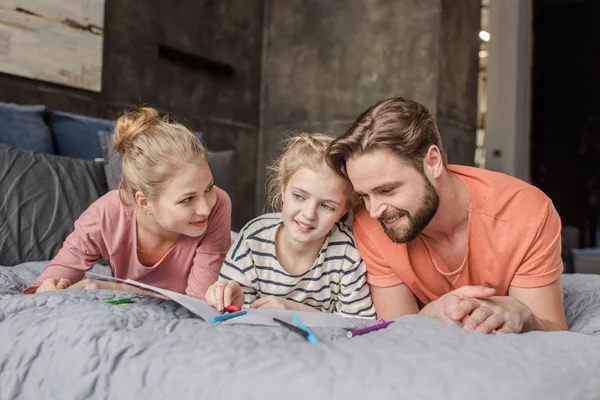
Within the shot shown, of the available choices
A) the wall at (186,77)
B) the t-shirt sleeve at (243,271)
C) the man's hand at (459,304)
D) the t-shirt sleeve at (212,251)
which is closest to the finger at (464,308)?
the man's hand at (459,304)

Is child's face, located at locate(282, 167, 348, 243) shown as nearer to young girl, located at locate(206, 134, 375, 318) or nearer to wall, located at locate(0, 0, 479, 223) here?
young girl, located at locate(206, 134, 375, 318)

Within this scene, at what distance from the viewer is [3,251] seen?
1918mm

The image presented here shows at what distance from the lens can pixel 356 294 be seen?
1531 millimetres

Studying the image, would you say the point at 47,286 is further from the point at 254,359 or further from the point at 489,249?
the point at 489,249

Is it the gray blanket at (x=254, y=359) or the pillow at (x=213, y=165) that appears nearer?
the gray blanket at (x=254, y=359)

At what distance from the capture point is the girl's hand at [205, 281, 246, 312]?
4.00ft

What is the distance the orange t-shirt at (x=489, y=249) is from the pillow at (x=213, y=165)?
112cm

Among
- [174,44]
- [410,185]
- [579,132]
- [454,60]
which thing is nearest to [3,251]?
[410,185]

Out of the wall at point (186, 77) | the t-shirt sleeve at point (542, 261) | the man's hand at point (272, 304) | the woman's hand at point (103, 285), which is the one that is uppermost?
the wall at point (186, 77)

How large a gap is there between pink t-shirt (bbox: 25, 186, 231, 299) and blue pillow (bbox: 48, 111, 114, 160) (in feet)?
2.83

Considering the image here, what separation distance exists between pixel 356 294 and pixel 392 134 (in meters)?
0.45

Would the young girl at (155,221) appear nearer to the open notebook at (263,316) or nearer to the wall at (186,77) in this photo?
the open notebook at (263,316)

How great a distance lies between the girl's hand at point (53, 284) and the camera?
4.51ft

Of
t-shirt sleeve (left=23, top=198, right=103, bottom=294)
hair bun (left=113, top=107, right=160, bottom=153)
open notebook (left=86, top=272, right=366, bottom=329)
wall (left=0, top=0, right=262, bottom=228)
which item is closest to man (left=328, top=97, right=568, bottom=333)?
open notebook (left=86, top=272, right=366, bottom=329)
